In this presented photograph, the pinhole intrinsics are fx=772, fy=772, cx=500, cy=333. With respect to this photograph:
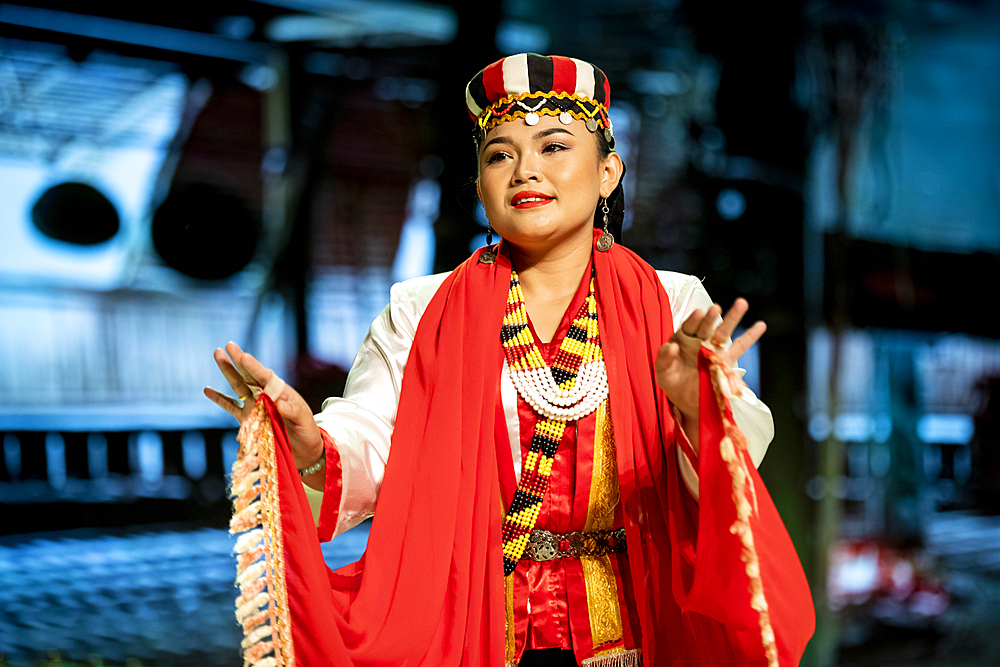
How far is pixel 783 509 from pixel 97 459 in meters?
2.46

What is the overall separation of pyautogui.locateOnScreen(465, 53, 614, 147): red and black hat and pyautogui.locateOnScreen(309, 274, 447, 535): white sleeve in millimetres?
310

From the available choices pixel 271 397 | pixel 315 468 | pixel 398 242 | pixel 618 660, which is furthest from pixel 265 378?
pixel 398 242

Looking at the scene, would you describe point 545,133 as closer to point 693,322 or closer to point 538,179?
point 538,179

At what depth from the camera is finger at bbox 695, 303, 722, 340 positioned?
954 millimetres

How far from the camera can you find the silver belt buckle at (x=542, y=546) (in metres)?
1.18

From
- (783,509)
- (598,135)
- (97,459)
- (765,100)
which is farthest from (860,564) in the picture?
(97,459)

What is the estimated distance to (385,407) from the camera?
1228 mm

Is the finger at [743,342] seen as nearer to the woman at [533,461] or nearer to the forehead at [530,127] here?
the woman at [533,461]

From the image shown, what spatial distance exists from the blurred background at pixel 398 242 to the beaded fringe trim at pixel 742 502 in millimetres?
1503

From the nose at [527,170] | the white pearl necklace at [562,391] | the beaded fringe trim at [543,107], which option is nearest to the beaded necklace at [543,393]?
the white pearl necklace at [562,391]

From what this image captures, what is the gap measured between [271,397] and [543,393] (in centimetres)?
40

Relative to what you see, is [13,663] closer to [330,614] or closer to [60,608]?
[60,608]

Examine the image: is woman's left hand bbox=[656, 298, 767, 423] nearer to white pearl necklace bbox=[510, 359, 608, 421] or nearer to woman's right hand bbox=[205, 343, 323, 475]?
white pearl necklace bbox=[510, 359, 608, 421]

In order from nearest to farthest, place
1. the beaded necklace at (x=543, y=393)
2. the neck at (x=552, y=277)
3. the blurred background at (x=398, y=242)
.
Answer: the beaded necklace at (x=543, y=393)
the neck at (x=552, y=277)
the blurred background at (x=398, y=242)
